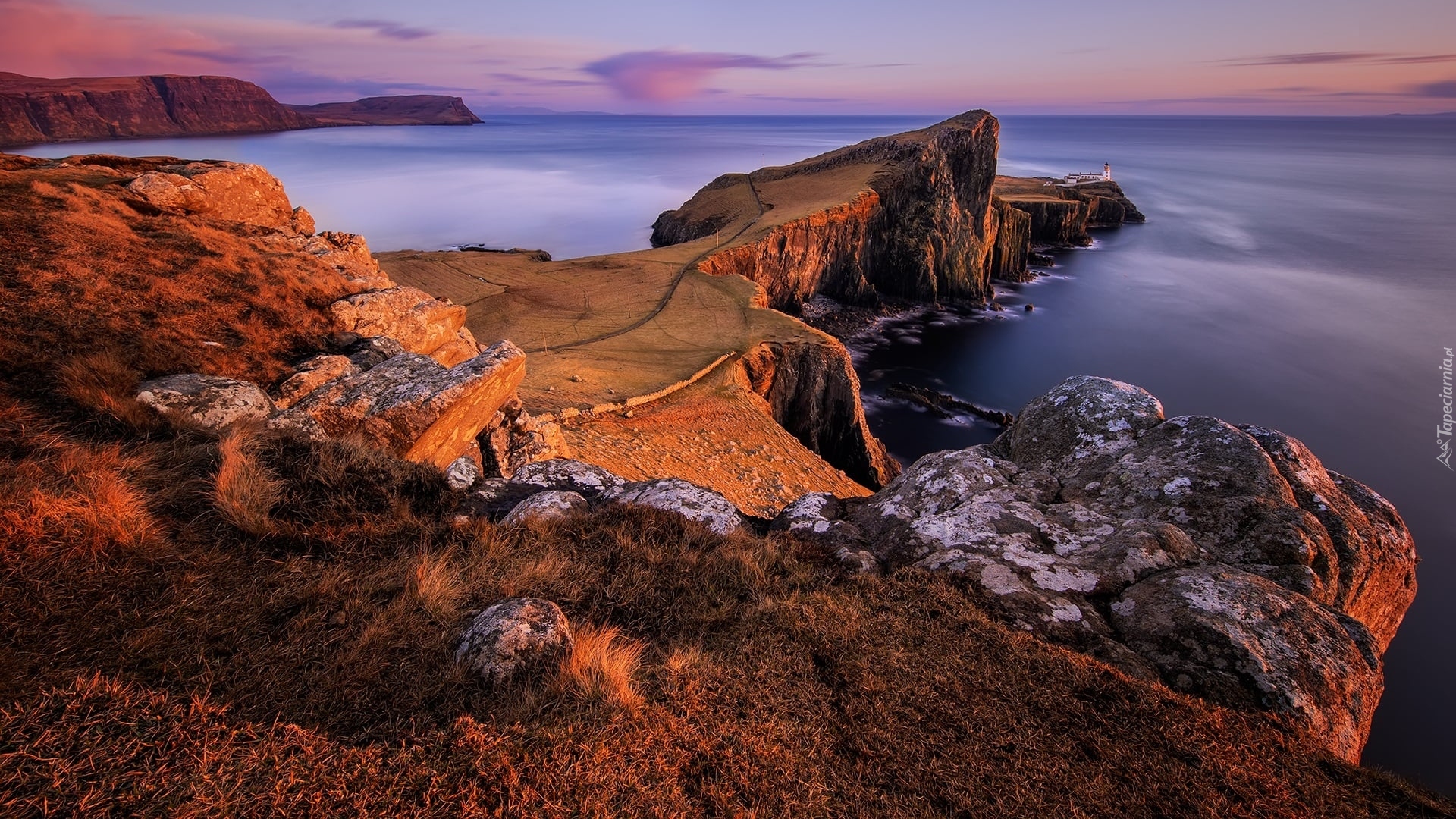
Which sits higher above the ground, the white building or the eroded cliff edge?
the white building

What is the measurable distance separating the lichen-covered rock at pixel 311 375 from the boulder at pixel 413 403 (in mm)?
276

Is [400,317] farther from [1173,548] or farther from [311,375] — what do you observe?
[1173,548]

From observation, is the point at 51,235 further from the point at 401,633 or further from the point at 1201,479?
the point at 1201,479

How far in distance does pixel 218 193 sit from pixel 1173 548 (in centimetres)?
1845

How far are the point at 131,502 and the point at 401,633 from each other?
7.69 feet

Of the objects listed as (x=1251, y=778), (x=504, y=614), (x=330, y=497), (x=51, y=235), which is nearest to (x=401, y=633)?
(x=504, y=614)

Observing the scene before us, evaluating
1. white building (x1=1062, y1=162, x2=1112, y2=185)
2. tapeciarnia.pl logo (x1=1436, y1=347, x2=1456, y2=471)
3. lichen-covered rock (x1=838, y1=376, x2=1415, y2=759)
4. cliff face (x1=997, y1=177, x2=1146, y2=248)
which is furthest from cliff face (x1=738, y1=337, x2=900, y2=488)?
white building (x1=1062, y1=162, x2=1112, y2=185)

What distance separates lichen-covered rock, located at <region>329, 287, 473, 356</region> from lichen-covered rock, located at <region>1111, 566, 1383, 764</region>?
11407mm

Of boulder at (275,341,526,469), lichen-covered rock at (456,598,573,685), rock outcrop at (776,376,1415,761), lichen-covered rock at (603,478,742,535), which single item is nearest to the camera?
lichen-covered rock at (456,598,573,685)

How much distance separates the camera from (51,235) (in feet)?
28.7

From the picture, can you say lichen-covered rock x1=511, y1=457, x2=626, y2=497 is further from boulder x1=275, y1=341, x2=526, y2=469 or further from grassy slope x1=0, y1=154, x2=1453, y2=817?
grassy slope x1=0, y1=154, x2=1453, y2=817

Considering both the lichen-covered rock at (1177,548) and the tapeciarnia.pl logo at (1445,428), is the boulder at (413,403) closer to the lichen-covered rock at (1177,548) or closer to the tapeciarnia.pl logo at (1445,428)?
the lichen-covered rock at (1177,548)

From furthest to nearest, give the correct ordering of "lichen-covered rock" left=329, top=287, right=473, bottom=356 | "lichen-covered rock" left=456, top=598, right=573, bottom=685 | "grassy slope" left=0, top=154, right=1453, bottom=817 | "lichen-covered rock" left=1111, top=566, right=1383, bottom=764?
"lichen-covered rock" left=329, top=287, right=473, bottom=356
"lichen-covered rock" left=1111, top=566, right=1383, bottom=764
"lichen-covered rock" left=456, top=598, right=573, bottom=685
"grassy slope" left=0, top=154, right=1453, bottom=817

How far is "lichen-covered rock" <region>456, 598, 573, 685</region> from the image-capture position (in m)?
4.00
